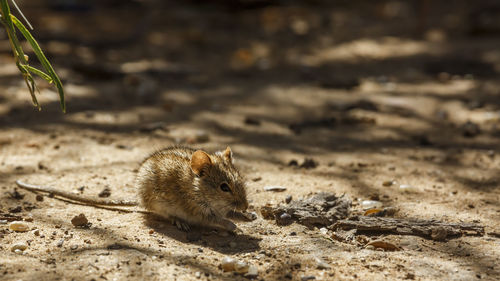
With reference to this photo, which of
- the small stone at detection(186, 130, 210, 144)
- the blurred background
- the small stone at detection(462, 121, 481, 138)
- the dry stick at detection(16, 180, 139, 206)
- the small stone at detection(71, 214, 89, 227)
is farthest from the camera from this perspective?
the blurred background

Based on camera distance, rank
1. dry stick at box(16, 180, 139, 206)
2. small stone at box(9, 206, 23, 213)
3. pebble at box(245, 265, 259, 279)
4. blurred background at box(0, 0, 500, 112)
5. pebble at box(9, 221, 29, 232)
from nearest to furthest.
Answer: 1. pebble at box(245, 265, 259, 279)
2. pebble at box(9, 221, 29, 232)
3. small stone at box(9, 206, 23, 213)
4. dry stick at box(16, 180, 139, 206)
5. blurred background at box(0, 0, 500, 112)

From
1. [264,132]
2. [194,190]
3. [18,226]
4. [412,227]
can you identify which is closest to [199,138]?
[264,132]

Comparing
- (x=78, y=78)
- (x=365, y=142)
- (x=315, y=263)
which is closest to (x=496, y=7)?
(x=365, y=142)

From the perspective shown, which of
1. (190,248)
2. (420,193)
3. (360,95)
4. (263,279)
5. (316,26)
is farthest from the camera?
(316,26)

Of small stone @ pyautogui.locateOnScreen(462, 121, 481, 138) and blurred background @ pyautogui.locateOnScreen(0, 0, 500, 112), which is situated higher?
blurred background @ pyautogui.locateOnScreen(0, 0, 500, 112)

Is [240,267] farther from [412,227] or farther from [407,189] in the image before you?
[407,189]

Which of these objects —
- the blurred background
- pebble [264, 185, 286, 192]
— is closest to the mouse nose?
pebble [264, 185, 286, 192]

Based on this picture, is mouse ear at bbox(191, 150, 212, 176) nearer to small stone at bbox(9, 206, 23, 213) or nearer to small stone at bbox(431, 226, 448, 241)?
small stone at bbox(9, 206, 23, 213)

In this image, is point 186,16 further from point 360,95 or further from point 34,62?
point 360,95
